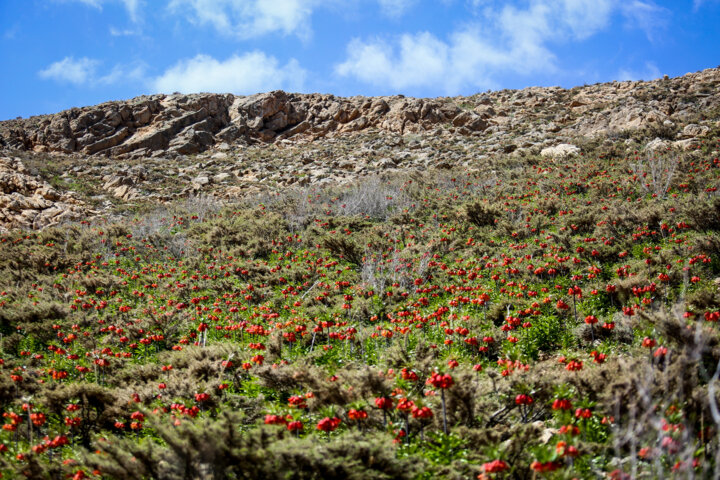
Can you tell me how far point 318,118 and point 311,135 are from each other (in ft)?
9.14

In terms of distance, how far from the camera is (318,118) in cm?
4344

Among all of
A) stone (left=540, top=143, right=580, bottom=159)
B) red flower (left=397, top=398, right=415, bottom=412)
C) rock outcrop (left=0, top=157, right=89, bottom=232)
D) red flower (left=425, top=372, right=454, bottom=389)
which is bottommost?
red flower (left=397, top=398, right=415, bottom=412)

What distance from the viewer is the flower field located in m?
3.10

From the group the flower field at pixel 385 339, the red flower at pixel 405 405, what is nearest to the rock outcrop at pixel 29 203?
the flower field at pixel 385 339

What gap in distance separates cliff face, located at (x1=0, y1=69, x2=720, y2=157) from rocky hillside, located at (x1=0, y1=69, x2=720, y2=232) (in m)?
0.13

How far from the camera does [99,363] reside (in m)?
5.81

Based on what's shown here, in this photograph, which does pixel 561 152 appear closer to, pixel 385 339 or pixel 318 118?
pixel 385 339

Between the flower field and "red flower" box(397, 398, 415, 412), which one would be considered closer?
the flower field

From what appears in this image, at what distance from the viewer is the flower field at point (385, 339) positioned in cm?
310

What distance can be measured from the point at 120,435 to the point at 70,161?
36599 millimetres

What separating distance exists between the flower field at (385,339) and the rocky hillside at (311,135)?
9.80 meters

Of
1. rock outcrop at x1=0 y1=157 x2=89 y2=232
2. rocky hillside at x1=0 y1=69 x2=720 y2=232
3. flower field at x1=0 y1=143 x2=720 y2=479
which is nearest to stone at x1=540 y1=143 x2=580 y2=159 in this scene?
rocky hillside at x1=0 y1=69 x2=720 y2=232

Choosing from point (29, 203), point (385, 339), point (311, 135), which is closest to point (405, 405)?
point (385, 339)

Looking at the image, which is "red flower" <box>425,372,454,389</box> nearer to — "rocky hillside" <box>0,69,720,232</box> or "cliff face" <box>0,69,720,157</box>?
"rocky hillside" <box>0,69,720,232</box>
